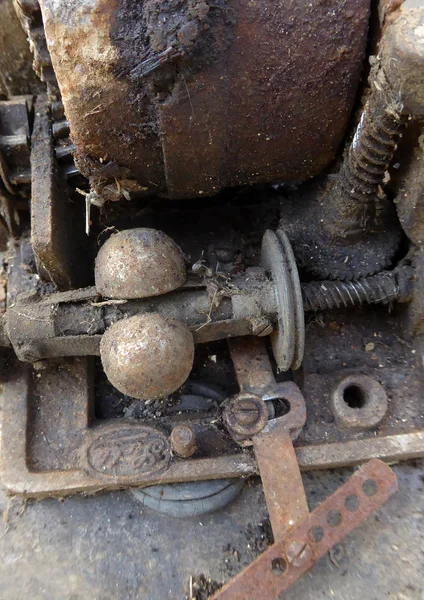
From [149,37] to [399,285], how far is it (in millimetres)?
955

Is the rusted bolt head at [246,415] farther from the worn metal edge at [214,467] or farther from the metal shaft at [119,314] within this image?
the metal shaft at [119,314]

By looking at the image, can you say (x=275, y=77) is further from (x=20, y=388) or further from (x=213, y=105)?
(x=20, y=388)

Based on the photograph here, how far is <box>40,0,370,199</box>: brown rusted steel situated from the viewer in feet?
3.57

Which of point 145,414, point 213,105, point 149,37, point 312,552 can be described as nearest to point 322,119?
point 213,105

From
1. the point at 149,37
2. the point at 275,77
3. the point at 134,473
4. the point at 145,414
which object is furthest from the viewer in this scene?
the point at 145,414

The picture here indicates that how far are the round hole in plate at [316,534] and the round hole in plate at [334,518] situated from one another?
0.03 metres

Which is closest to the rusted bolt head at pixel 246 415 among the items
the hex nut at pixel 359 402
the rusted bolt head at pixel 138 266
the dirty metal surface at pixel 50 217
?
the hex nut at pixel 359 402

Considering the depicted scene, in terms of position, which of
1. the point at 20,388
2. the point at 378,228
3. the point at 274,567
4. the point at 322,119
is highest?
the point at 322,119

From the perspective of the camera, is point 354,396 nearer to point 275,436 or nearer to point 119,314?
point 275,436

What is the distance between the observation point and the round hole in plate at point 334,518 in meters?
1.21

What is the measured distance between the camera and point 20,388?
1495 millimetres

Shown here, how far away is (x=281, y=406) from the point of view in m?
1.43

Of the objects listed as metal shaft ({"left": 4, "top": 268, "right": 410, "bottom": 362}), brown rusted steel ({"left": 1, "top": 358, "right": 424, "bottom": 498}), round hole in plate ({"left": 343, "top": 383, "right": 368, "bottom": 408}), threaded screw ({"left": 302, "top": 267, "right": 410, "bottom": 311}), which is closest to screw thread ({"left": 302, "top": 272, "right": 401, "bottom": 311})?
threaded screw ({"left": 302, "top": 267, "right": 410, "bottom": 311})

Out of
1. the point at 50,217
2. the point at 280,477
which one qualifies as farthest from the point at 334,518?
the point at 50,217
